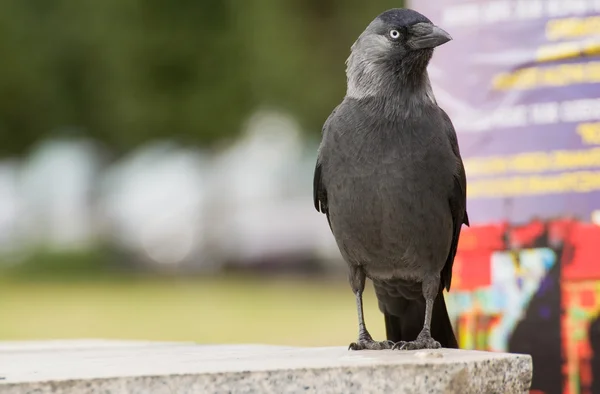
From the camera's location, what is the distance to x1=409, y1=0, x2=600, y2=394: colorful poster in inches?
181

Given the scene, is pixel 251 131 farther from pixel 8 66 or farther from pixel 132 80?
pixel 8 66

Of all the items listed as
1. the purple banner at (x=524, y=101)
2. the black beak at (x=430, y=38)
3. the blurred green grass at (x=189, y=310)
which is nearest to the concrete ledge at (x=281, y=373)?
the purple banner at (x=524, y=101)

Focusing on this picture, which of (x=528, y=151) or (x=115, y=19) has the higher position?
(x=115, y=19)

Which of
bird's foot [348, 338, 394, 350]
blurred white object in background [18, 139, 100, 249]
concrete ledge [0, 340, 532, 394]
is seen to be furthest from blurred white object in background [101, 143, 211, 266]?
concrete ledge [0, 340, 532, 394]

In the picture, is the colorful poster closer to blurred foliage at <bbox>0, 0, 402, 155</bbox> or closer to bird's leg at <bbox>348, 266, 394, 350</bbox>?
bird's leg at <bbox>348, 266, 394, 350</bbox>

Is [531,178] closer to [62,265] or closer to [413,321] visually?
[413,321]

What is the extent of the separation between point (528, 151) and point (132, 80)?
17422 mm

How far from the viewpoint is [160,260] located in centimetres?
2234

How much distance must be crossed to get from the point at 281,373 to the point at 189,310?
11308 millimetres

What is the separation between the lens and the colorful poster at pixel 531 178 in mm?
4590

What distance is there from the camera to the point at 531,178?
15.4ft

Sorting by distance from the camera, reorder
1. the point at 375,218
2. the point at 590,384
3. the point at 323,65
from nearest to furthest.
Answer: the point at 375,218, the point at 590,384, the point at 323,65

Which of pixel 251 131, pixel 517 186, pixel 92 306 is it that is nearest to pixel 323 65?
pixel 251 131

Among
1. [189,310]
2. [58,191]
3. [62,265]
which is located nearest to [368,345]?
[189,310]
